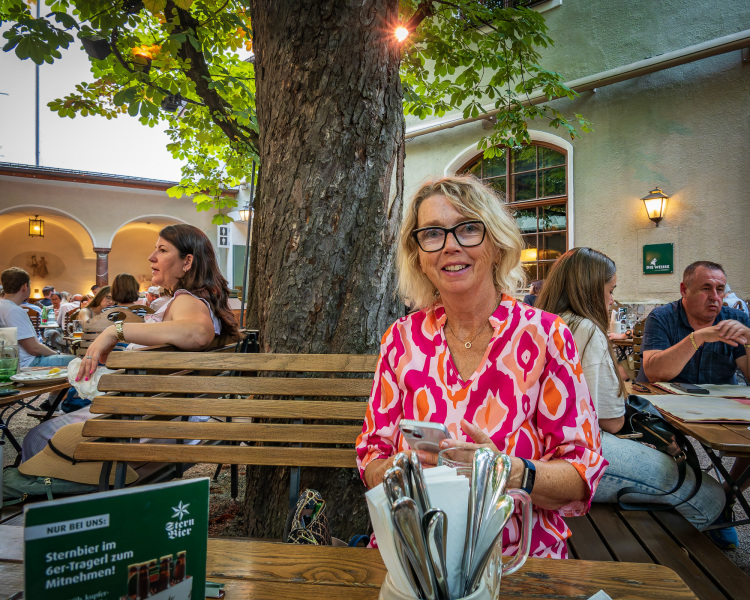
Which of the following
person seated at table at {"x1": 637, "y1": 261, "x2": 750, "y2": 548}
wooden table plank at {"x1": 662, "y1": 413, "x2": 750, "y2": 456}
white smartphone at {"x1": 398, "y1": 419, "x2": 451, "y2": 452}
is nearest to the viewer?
white smartphone at {"x1": 398, "y1": 419, "x2": 451, "y2": 452}

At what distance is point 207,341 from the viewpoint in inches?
99.0

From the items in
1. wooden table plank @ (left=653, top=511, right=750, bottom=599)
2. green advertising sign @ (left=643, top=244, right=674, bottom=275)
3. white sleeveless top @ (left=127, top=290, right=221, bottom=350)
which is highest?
green advertising sign @ (left=643, top=244, right=674, bottom=275)

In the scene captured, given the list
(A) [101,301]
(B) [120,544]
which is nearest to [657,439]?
(B) [120,544]

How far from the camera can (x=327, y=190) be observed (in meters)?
2.16

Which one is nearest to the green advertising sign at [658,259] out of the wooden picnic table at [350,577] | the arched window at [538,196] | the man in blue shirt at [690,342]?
the arched window at [538,196]

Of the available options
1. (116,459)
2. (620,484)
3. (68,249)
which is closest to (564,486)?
(620,484)

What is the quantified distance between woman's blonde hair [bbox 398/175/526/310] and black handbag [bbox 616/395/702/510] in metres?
0.96

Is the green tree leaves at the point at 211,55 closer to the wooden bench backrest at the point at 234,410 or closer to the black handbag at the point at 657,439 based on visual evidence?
the wooden bench backrest at the point at 234,410

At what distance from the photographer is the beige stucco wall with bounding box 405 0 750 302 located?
6.83m

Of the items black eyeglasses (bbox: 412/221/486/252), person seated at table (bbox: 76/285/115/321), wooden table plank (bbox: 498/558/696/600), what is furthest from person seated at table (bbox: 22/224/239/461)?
person seated at table (bbox: 76/285/115/321)

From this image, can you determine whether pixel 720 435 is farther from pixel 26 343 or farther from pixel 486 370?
pixel 26 343

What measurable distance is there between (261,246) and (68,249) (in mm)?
18540

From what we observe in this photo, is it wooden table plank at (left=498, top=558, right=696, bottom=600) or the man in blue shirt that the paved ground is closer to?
the man in blue shirt

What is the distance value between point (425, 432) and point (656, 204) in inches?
303
